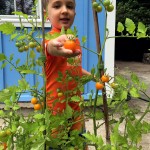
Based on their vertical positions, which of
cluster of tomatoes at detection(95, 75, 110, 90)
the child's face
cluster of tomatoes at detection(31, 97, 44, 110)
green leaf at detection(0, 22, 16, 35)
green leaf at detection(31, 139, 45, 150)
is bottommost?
green leaf at detection(31, 139, 45, 150)

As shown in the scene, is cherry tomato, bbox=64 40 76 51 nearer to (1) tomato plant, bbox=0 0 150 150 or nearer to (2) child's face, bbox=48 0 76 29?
(1) tomato plant, bbox=0 0 150 150

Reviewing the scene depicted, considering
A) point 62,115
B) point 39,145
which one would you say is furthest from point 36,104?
point 39,145

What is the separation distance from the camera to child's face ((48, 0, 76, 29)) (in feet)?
4.33

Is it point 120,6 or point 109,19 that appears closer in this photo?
point 109,19

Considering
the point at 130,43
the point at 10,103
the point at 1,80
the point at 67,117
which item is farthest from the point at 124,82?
the point at 130,43

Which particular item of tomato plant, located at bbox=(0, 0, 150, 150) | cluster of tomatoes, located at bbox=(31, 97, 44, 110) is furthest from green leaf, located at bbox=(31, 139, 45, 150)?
cluster of tomatoes, located at bbox=(31, 97, 44, 110)

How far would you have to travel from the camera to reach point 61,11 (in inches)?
51.7

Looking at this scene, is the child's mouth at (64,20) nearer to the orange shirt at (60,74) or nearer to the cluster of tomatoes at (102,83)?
the orange shirt at (60,74)

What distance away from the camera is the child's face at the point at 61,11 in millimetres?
1318

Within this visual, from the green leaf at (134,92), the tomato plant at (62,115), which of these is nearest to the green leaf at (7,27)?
the tomato plant at (62,115)

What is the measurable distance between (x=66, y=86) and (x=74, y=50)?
39 cm

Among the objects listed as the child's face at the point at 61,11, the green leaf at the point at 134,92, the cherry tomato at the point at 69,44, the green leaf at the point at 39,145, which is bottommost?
the green leaf at the point at 39,145

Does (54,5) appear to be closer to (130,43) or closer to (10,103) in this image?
(10,103)

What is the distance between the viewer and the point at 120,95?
1.25 m
